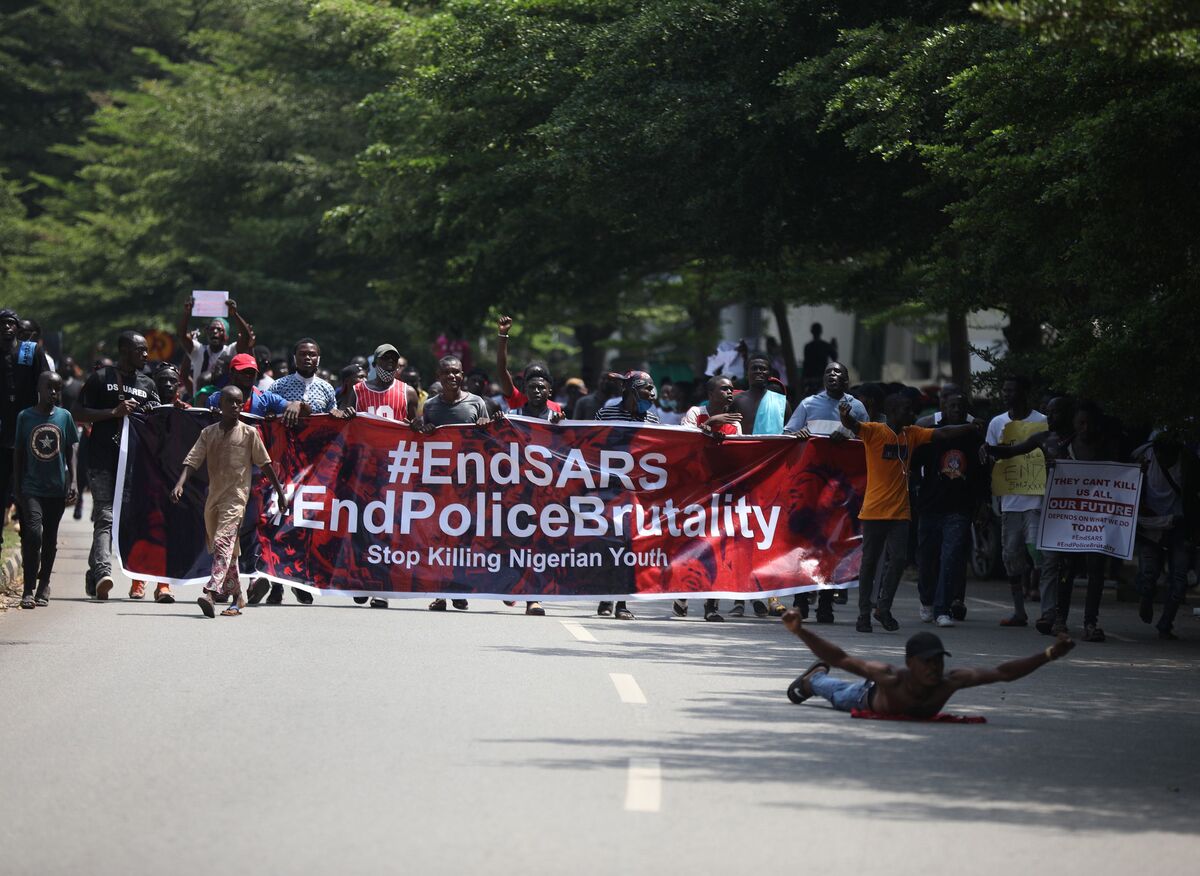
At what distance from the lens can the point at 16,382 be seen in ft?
51.8

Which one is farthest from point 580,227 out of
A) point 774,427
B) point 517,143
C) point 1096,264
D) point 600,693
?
point 600,693

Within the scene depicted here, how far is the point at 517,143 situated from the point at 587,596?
1377 cm

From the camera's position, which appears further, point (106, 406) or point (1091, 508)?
point (106, 406)

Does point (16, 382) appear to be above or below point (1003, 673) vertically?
above

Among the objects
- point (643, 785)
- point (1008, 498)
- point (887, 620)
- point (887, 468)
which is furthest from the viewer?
point (1008, 498)

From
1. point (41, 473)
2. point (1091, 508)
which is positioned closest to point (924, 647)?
point (1091, 508)

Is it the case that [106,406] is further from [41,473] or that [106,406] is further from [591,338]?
[591,338]

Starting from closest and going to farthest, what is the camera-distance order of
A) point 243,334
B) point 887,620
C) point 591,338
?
point 887,620 < point 243,334 < point 591,338

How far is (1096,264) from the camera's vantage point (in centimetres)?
1429

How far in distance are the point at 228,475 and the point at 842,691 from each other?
6.04 m

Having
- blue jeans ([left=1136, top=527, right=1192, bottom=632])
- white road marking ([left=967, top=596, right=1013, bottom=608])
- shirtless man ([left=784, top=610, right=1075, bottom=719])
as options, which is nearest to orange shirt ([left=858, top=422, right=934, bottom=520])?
blue jeans ([left=1136, top=527, right=1192, bottom=632])

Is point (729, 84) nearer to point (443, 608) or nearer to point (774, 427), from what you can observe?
point (774, 427)

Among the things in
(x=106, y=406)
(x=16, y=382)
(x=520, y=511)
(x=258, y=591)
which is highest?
(x=16, y=382)

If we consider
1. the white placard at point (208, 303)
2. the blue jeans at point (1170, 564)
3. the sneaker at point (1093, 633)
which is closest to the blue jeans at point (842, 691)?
the sneaker at point (1093, 633)
